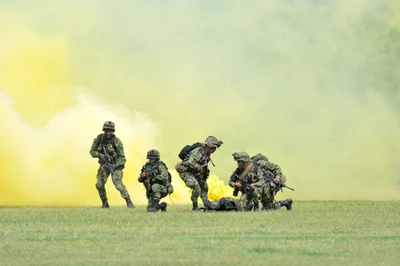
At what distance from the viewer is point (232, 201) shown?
34625 millimetres

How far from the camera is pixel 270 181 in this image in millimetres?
35250

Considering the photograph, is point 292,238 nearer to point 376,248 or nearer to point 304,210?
point 376,248

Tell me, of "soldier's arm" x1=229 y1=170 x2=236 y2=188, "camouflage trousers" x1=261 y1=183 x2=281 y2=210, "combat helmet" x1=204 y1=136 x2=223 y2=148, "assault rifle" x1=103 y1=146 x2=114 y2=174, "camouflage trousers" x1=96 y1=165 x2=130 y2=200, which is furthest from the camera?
"camouflage trousers" x1=96 y1=165 x2=130 y2=200

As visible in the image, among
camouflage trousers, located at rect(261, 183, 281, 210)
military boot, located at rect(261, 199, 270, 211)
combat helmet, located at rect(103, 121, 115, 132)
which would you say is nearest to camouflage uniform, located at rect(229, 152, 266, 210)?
camouflage trousers, located at rect(261, 183, 281, 210)

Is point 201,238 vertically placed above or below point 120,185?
below

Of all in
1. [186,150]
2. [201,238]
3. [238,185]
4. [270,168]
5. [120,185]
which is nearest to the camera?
[201,238]

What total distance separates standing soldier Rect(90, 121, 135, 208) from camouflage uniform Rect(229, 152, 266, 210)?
5121 millimetres

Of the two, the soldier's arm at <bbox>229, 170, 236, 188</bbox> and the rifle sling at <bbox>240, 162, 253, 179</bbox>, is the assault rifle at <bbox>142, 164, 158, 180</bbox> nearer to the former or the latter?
the soldier's arm at <bbox>229, 170, 236, 188</bbox>

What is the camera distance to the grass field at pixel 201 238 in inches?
787

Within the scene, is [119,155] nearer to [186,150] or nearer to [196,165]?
[186,150]

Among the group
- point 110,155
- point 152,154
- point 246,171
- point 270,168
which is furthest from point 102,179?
point 246,171

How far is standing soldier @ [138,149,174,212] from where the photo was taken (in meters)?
34.4

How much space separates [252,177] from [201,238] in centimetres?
1072

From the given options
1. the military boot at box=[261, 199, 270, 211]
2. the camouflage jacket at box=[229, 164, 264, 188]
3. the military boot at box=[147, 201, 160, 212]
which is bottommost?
the military boot at box=[147, 201, 160, 212]
